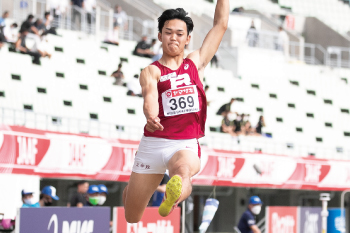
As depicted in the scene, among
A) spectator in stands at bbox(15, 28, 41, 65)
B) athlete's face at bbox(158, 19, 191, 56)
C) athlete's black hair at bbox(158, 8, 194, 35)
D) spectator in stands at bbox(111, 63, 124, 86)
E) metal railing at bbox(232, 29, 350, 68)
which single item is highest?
metal railing at bbox(232, 29, 350, 68)

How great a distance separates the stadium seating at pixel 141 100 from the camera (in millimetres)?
16094

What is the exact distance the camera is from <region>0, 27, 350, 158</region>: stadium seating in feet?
52.8

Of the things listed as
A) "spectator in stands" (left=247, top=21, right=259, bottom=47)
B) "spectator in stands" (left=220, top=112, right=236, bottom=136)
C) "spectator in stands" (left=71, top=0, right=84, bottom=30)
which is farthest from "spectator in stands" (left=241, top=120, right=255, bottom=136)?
"spectator in stands" (left=247, top=21, right=259, bottom=47)

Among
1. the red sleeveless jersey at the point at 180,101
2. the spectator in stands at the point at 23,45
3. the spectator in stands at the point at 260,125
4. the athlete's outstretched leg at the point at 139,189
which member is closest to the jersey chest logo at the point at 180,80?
the red sleeveless jersey at the point at 180,101

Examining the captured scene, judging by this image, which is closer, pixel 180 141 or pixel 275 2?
pixel 180 141

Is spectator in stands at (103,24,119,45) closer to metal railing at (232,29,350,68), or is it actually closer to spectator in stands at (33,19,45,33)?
spectator in stands at (33,19,45,33)

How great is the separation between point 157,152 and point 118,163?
7646mm

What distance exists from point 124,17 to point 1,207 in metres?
10.7

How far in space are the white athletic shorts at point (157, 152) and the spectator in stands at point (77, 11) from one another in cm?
1363

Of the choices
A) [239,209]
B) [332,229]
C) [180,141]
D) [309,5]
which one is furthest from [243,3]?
[180,141]

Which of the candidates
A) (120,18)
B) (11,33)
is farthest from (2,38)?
(120,18)

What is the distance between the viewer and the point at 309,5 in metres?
30.3

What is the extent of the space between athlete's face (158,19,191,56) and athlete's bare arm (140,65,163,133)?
24 centimetres

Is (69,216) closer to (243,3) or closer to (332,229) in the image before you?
(332,229)
